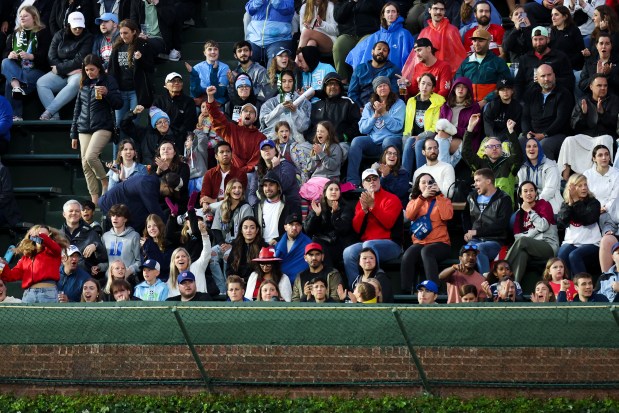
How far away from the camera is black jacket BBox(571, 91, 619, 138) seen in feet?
73.0

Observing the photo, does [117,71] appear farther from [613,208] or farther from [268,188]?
[613,208]

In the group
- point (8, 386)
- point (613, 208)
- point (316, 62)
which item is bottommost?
point (8, 386)

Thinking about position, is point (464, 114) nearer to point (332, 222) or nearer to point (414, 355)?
point (332, 222)

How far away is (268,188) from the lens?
71.6 ft

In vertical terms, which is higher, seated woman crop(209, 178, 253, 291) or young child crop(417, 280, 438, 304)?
seated woman crop(209, 178, 253, 291)

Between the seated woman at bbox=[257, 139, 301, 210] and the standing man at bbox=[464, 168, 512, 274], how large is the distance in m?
2.41

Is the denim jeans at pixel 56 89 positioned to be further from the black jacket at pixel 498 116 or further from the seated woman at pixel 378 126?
the black jacket at pixel 498 116

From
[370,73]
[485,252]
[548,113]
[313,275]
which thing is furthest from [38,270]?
[548,113]

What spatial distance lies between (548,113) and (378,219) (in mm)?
Result: 2988

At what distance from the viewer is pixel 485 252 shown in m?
20.8

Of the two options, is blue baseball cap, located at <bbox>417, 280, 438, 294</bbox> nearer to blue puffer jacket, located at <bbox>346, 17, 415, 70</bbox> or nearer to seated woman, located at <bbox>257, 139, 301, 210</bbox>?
seated woman, located at <bbox>257, 139, 301, 210</bbox>

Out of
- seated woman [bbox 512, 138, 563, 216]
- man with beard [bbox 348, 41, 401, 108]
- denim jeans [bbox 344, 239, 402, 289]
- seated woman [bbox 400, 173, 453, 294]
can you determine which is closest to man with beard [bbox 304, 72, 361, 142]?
man with beard [bbox 348, 41, 401, 108]

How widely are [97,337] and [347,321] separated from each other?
9.47 feet

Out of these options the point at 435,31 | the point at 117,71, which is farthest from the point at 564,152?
the point at 117,71
